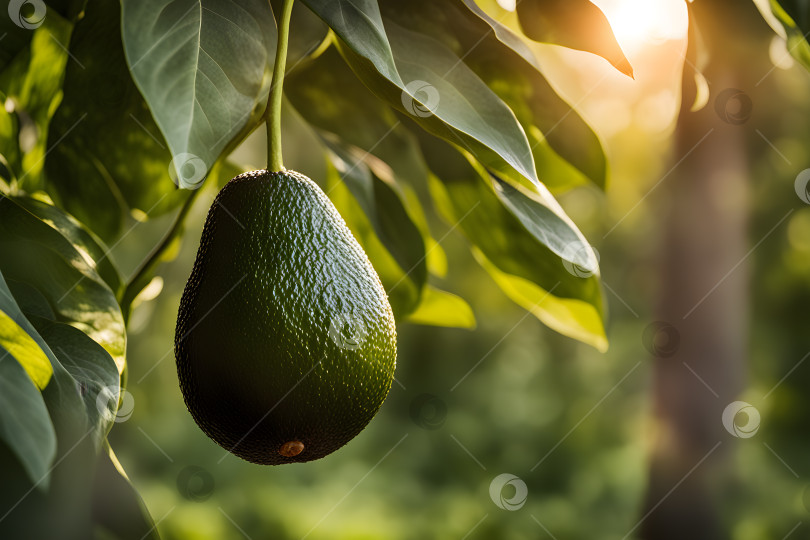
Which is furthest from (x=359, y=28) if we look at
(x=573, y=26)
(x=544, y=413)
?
(x=544, y=413)

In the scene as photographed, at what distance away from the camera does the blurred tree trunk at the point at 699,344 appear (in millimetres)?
3287

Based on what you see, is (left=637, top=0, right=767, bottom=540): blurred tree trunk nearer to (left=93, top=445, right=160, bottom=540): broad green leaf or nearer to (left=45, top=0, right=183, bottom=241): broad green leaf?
(left=45, top=0, right=183, bottom=241): broad green leaf

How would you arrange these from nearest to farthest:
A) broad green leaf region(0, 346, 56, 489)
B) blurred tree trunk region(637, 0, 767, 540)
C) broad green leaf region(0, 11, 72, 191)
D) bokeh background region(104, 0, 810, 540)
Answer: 1. broad green leaf region(0, 346, 56, 489)
2. broad green leaf region(0, 11, 72, 191)
3. blurred tree trunk region(637, 0, 767, 540)
4. bokeh background region(104, 0, 810, 540)

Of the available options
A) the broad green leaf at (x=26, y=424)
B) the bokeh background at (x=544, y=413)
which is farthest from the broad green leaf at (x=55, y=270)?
the bokeh background at (x=544, y=413)

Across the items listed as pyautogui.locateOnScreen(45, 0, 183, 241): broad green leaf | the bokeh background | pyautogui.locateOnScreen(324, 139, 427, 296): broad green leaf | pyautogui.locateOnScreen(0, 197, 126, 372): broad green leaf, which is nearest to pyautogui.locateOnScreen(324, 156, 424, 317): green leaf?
pyautogui.locateOnScreen(324, 139, 427, 296): broad green leaf

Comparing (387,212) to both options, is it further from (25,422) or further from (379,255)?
(25,422)

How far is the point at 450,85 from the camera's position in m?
0.55

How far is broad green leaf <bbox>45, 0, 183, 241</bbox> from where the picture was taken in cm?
62

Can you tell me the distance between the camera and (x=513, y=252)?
0.70 m

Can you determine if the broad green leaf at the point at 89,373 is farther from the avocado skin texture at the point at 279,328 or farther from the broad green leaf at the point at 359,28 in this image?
the broad green leaf at the point at 359,28

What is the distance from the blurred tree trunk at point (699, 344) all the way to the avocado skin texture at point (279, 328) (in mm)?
2778

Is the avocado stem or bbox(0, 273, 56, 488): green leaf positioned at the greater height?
the avocado stem

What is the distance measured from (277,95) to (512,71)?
0.22 meters

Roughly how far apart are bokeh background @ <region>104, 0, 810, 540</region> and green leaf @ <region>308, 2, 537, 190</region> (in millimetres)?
3058
